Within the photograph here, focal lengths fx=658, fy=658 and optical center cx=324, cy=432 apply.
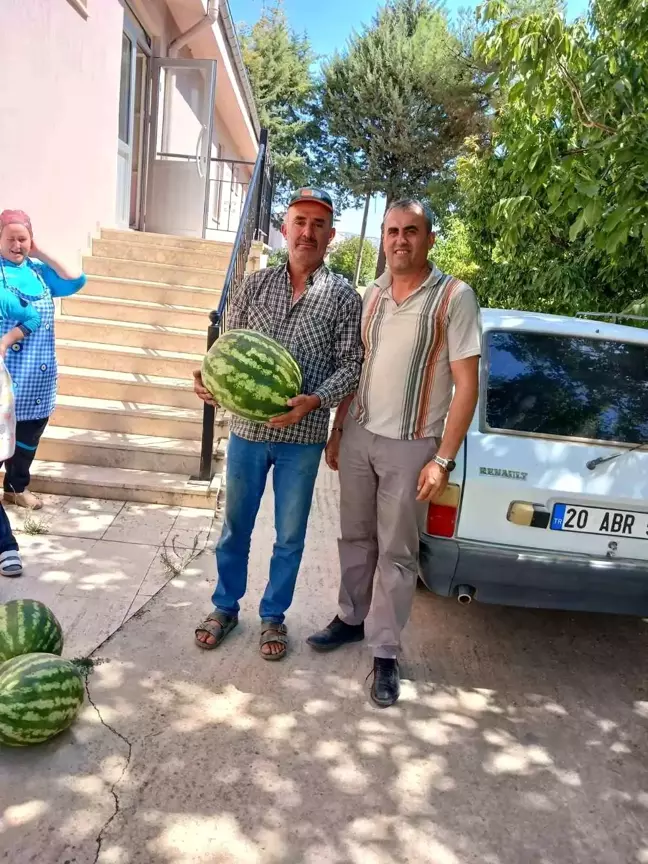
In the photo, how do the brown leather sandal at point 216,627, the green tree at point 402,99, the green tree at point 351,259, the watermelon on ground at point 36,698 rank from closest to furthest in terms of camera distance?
the watermelon on ground at point 36,698 → the brown leather sandal at point 216,627 → the green tree at point 402,99 → the green tree at point 351,259

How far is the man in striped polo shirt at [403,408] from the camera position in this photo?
282cm

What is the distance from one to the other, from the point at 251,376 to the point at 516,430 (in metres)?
1.41

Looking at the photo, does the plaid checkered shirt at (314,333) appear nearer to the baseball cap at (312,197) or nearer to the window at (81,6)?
the baseball cap at (312,197)

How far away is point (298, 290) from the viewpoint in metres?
3.11

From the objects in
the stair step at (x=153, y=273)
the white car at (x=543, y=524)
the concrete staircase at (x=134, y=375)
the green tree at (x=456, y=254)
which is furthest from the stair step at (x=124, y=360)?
the green tree at (x=456, y=254)

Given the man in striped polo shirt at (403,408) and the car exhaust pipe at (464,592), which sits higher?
the man in striped polo shirt at (403,408)

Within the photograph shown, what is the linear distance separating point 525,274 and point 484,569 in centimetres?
795

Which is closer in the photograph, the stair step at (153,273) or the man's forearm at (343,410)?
the man's forearm at (343,410)

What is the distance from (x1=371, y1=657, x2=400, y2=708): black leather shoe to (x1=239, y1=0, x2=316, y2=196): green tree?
3255 cm

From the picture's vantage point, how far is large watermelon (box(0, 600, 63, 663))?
9.05ft

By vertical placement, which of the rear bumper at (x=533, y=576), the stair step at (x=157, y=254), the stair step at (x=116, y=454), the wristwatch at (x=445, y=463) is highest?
the stair step at (x=157, y=254)

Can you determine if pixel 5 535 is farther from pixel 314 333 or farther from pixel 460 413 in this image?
pixel 460 413

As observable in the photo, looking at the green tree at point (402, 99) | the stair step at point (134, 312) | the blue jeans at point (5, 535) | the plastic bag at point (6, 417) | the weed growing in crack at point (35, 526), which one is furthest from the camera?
the green tree at point (402, 99)

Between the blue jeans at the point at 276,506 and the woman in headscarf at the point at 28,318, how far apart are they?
145cm
